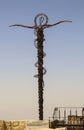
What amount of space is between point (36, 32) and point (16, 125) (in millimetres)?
5786

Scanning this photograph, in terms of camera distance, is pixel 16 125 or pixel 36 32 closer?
pixel 16 125

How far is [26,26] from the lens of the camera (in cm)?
2239

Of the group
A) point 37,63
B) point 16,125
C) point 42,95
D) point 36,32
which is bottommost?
point 16,125

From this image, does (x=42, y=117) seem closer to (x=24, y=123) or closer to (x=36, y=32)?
(x=24, y=123)

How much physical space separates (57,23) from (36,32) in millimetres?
1467

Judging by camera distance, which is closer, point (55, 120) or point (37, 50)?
point (55, 120)

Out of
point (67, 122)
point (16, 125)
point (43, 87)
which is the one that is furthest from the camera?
point (43, 87)

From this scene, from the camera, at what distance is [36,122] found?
17.8 meters

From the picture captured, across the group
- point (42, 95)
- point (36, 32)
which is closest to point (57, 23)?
point (36, 32)

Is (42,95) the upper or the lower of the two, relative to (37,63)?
lower

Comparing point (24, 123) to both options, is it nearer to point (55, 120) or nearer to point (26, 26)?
point (55, 120)

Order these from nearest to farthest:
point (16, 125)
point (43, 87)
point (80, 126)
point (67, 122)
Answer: point (80, 126) < point (67, 122) < point (16, 125) < point (43, 87)

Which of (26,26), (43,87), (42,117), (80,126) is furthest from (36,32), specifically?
(80,126)

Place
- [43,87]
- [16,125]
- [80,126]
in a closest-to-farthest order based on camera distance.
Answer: [80,126]
[16,125]
[43,87]
